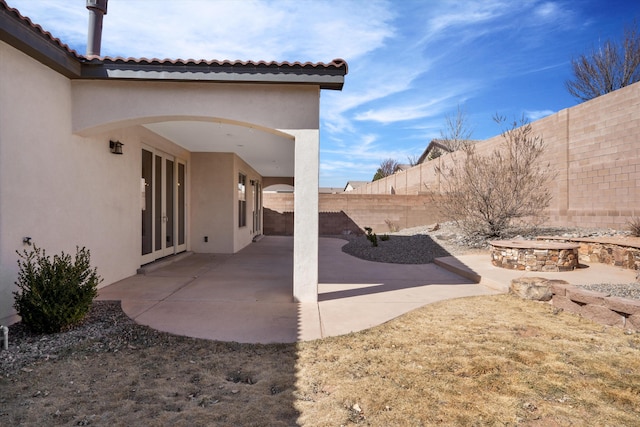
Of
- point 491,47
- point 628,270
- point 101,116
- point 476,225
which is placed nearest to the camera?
point 101,116

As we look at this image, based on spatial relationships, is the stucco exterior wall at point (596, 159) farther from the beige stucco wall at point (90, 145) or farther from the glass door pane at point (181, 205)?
the glass door pane at point (181, 205)

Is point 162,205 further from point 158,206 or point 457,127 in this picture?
point 457,127

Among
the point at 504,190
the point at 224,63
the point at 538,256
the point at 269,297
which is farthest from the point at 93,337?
the point at 504,190

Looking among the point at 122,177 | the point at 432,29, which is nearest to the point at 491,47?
the point at 432,29

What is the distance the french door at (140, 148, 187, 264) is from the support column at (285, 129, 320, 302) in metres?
4.15

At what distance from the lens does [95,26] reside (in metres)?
7.40

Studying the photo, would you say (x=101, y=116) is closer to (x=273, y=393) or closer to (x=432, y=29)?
(x=273, y=393)

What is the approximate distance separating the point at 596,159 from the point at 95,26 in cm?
1287

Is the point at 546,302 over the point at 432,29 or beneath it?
beneath

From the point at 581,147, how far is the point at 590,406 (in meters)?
10.1

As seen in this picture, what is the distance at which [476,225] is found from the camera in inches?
438

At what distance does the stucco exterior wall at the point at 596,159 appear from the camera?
8828 mm

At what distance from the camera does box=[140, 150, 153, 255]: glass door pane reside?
25.0 ft

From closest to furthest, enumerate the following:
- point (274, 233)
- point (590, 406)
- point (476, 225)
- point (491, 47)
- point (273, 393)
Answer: point (590, 406)
point (273, 393)
point (476, 225)
point (491, 47)
point (274, 233)
